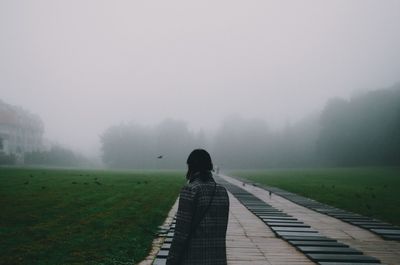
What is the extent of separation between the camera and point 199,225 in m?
4.55

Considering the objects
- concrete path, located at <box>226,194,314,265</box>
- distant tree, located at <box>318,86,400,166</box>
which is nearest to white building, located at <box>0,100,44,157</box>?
distant tree, located at <box>318,86,400,166</box>

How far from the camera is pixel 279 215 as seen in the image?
1619 cm

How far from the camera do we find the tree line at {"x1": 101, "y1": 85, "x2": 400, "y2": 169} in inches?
3684

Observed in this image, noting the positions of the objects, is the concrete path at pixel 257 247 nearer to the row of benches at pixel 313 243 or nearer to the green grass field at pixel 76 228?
the row of benches at pixel 313 243

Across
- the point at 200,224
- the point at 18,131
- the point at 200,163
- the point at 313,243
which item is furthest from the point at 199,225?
the point at 18,131

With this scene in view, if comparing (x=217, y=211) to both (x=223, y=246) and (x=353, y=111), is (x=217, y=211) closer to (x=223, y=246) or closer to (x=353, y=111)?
(x=223, y=246)

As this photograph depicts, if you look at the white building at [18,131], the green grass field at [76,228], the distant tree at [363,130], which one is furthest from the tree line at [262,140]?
the green grass field at [76,228]

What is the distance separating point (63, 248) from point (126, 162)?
11106 cm

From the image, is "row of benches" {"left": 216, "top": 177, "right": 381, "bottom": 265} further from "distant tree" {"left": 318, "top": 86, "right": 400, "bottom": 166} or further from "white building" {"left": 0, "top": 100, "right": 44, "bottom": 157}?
"white building" {"left": 0, "top": 100, "right": 44, "bottom": 157}

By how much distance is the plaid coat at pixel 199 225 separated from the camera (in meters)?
4.52

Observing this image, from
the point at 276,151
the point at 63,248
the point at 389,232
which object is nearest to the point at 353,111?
the point at 276,151

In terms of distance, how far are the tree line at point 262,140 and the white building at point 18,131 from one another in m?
19.6

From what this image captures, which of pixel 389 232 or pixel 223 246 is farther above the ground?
pixel 223 246

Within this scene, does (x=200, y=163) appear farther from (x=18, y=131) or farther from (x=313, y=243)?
(x=18, y=131)
